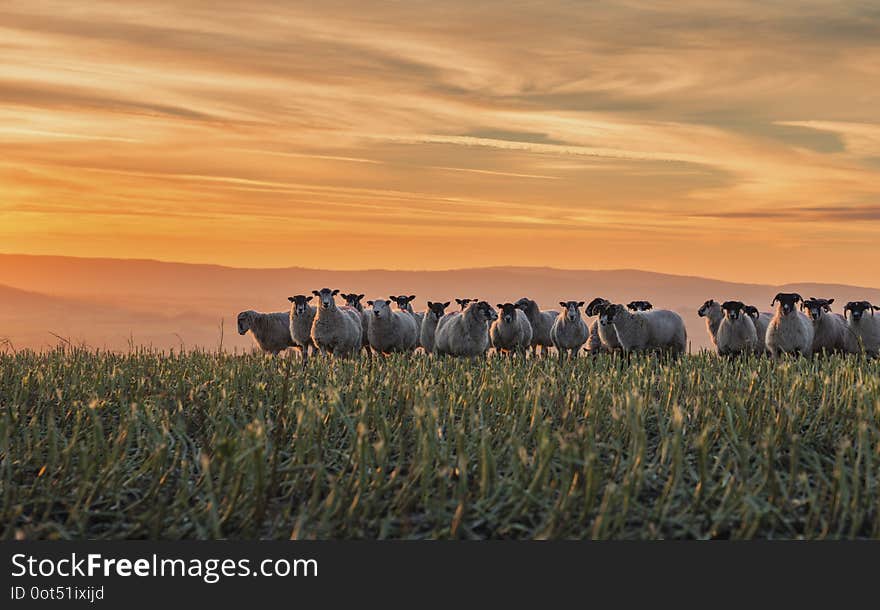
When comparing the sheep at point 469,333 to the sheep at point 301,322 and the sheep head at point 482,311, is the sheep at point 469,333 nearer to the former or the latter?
the sheep head at point 482,311

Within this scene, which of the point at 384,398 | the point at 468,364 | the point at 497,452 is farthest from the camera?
the point at 468,364

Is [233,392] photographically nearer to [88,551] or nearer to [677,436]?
[88,551]

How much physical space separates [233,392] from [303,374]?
91.3 inches

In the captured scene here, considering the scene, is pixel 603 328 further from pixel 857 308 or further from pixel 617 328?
pixel 857 308

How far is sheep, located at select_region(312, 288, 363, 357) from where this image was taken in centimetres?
2020

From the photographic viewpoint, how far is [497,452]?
21.6ft

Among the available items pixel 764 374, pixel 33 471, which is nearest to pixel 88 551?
pixel 33 471

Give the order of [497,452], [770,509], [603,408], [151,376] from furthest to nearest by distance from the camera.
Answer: [151,376]
[603,408]
[497,452]
[770,509]

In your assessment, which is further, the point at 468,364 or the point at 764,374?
the point at 468,364

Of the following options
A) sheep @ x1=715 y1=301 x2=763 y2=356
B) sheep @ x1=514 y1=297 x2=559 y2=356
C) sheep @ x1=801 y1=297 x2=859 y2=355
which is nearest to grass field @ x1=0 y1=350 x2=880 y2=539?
sheep @ x1=715 y1=301 x2=763 y2=356

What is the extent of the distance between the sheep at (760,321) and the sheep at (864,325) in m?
1.90

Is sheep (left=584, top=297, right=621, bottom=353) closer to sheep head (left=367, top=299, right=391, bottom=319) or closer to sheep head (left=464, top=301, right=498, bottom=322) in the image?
sheep head (left=464, top=301, right=498, bottom=322)

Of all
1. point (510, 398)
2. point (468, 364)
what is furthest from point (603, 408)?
point (468, 364)

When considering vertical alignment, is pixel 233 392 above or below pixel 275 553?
above
